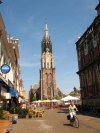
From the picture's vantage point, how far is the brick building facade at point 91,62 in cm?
2402

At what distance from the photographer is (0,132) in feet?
16.5

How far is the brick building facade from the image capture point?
24016 millimetres

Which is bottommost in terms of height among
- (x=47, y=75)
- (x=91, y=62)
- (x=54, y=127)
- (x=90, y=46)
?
(x=54, y=127)

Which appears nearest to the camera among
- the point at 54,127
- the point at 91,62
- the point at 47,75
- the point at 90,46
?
the point at 54,127

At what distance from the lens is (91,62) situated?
25797 millimetres

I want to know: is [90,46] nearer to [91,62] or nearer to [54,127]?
[91,62]

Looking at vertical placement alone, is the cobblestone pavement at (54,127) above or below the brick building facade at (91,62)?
below

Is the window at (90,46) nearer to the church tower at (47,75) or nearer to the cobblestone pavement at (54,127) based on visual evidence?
the cobblestone pavement at (54,127)

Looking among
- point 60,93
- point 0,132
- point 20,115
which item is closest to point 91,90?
point 20,115

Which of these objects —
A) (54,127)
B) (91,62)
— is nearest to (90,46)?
(91,62)

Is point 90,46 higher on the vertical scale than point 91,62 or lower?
higher

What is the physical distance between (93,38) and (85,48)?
162 inches

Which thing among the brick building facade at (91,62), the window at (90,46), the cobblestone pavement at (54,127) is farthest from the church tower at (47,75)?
the cobblestone pavement at (54,127)

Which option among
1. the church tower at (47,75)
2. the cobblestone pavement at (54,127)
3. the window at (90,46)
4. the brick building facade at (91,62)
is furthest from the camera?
the church tower at (47,75)
